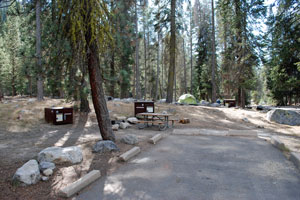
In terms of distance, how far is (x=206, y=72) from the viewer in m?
29.3

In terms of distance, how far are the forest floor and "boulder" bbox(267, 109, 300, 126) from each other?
531 mm

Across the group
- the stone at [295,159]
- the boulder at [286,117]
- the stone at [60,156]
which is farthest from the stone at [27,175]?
the boulder at [286,117]

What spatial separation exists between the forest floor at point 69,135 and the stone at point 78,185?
24 cm

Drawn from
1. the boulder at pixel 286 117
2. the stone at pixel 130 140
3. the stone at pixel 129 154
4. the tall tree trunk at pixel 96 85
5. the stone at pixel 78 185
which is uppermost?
the tall tree trunk at pixel 96 85

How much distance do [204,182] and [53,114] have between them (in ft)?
27.7

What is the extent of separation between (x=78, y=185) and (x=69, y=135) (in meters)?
4.87

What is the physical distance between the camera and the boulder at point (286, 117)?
435 inches

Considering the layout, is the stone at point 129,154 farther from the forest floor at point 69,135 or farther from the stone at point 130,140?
the stone at point 130,140

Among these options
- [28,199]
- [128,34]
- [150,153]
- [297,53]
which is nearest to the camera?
[28,199]

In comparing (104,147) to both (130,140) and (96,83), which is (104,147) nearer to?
(130,140)

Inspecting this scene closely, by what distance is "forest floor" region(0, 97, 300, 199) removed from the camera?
148 inches

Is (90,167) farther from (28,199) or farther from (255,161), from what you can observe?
(255,161)

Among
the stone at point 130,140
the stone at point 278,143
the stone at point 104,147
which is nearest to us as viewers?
the stone at point 104,147

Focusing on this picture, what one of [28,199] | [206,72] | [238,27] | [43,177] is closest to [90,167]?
[43,177]
